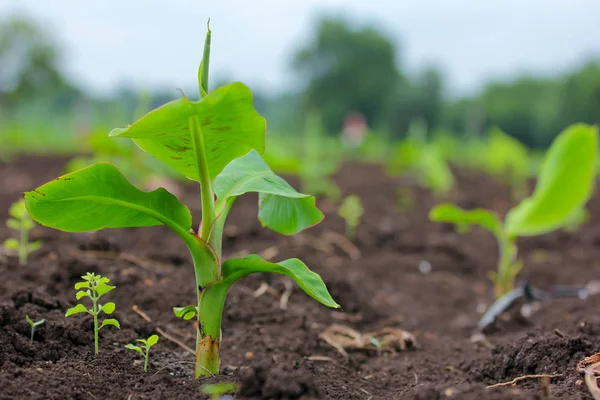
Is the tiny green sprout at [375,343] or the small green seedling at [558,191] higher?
the small green seedling at [558,191]

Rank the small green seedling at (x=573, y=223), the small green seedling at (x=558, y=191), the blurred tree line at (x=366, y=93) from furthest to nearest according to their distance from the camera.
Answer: the blurred tree line at (x=366, y=93), the small green seedling at (x=573, y=223), the small green seedling at (x=558, y=191)

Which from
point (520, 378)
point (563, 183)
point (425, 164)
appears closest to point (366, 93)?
point (425, 164)

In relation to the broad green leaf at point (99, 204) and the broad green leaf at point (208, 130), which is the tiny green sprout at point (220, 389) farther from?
the broad green leaf at point (208, 130)

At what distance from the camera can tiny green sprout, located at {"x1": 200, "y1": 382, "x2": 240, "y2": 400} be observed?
46.2 inches

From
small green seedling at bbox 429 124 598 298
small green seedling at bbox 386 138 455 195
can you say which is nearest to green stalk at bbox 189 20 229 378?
small green seedling at bbox 429 124 598 298

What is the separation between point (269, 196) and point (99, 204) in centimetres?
43

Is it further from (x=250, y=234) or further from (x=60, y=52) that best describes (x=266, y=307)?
(x=60, y=52)

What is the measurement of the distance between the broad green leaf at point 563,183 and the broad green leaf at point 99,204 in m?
1.98

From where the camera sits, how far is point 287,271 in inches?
50.1

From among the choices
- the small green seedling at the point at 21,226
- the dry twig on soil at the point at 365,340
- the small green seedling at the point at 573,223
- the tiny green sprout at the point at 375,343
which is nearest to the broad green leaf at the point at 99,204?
the small green seedling at the point at 21,226

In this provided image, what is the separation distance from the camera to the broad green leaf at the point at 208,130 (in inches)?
44.3

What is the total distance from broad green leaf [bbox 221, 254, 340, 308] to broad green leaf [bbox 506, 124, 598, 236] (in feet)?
5.90

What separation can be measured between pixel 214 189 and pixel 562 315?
1.59 metres

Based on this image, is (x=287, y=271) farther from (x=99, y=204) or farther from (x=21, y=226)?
(x=21, y=226)
